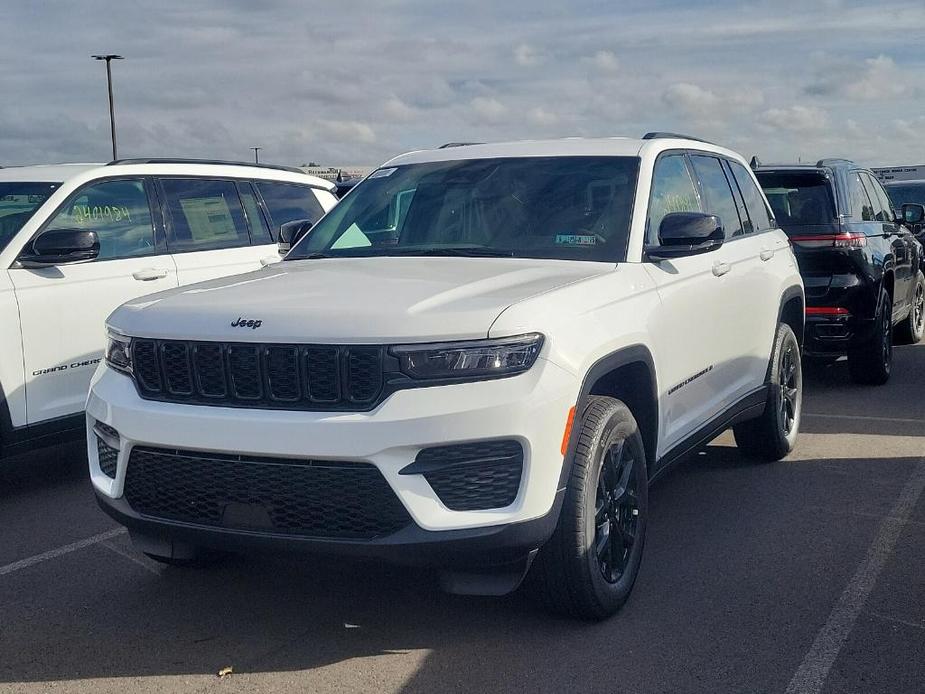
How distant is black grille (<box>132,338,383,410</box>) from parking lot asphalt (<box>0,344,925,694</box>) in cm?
54

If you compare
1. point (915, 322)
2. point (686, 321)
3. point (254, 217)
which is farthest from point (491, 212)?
point (915, 322)

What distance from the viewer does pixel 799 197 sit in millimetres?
9156

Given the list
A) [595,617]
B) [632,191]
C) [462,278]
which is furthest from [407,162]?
[595,617]

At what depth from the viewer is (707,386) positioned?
536 cm

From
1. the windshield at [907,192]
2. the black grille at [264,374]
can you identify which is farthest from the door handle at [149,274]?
the windshield at [907,192]

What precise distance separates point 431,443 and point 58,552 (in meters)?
2.56

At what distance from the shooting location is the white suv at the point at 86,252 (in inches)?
240

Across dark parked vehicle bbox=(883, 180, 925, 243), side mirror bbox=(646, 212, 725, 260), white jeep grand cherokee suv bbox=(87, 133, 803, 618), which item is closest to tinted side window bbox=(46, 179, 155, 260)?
white jeep grand cherokee suv bbox=(87, 133, 803, 618)

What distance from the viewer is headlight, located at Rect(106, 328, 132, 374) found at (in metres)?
4.05

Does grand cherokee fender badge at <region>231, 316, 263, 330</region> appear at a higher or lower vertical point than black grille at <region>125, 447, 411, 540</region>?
higher

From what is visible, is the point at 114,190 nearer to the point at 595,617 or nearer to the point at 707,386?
the point at 707,386

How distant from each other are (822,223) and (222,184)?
187 inches

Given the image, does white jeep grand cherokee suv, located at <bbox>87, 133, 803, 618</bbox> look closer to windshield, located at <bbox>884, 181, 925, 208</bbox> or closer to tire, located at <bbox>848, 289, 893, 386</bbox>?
tire, located at <bbox>848, 289, 893, 386</bbox>

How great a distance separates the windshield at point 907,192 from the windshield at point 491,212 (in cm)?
1477
